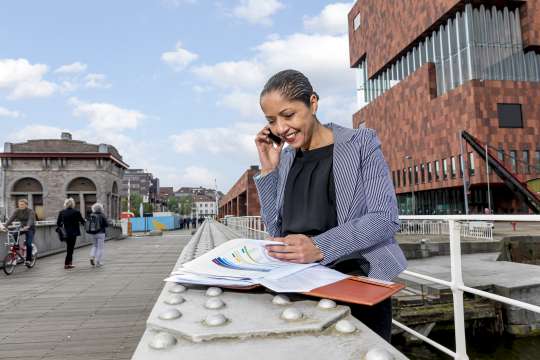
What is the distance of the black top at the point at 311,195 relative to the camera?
1.51m

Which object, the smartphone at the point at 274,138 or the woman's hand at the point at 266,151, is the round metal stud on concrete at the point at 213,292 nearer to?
the woman's hand at the point at 266,151

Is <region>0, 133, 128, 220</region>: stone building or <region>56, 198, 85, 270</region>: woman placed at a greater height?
<region>0, 133, 128, 220</region>: stone building

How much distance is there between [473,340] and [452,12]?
3851 cm

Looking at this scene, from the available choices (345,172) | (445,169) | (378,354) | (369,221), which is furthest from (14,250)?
(445,169)

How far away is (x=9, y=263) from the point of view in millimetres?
8812

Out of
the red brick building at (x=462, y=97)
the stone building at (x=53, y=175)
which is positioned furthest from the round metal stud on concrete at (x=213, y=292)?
the stone building at (x=53, y=175)

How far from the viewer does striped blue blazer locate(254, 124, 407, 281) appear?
1276 millimetres

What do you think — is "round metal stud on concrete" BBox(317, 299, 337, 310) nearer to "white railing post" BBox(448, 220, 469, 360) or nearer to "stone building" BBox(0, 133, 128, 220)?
"white railing post" BBox(448, 220, 469, 360)

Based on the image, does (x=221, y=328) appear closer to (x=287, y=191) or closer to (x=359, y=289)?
(x=359, y=289)

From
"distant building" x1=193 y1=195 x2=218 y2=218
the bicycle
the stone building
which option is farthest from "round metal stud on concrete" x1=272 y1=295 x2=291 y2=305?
"distant building" x1=193 y1=195 x2=218 y2=218

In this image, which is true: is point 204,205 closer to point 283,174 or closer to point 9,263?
point 9,263

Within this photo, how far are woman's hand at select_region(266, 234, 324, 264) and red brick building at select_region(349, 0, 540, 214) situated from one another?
116 feet

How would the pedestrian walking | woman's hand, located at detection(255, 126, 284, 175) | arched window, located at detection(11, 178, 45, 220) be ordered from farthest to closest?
1. arched window, located at detection(11, 178, 45, 220)
2. the pedestrian walking
3. woman's hand, located at detection(255, 126, 284, 175)

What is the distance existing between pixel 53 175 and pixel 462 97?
147 ft
